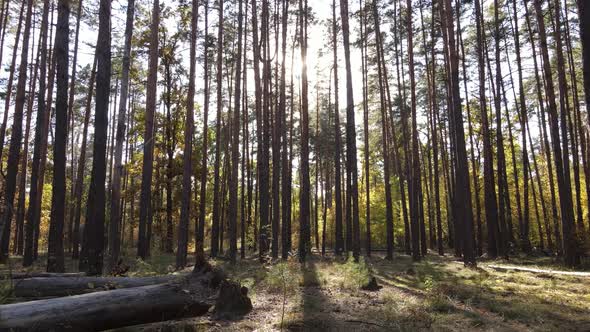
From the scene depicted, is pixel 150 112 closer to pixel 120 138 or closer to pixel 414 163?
pixel 120 138

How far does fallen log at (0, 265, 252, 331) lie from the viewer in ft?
12.6

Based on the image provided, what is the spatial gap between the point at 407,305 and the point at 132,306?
4408 mm

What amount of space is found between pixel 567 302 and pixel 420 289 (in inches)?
105

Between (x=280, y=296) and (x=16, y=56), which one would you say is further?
(x=16, y=56)

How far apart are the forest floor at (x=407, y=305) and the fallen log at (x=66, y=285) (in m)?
1.26

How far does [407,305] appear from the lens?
21.6 ft

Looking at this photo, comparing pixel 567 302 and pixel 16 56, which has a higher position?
pixel 16 56

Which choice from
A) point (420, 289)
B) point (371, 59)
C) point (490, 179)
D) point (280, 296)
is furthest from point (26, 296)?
point (371, 59)

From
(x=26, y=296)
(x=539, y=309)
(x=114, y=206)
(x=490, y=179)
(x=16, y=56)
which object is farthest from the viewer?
(x=16, y=56)

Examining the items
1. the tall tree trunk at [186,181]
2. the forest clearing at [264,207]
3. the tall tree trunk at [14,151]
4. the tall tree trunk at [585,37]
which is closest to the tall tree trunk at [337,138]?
the forest clearing at [264,207]

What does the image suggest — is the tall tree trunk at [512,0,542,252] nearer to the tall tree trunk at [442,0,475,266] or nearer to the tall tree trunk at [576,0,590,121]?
the tall tree trunk at [442,0,475,266]

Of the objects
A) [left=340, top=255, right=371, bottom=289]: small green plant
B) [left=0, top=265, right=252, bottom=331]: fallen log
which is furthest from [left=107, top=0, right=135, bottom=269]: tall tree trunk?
[left=340, top=255, right=371, bottom=289]: small green plant

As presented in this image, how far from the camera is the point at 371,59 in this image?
20875mm

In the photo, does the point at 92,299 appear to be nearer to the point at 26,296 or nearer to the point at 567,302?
the point at 26,296
